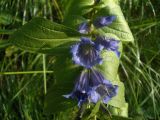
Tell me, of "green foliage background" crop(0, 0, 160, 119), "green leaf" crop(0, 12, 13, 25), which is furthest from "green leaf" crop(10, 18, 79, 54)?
"green leaf" crop(0, 12, 13, 25)

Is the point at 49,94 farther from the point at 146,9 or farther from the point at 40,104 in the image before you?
the point at 146,9

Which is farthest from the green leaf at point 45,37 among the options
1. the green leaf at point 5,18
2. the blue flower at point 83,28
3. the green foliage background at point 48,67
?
the green leaf at point 5,18

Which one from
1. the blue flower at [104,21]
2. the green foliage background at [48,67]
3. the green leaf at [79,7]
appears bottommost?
the green foliage background at [48,67]

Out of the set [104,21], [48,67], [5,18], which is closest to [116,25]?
[104,21]

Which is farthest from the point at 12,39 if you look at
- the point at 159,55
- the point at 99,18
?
the point at 159,55

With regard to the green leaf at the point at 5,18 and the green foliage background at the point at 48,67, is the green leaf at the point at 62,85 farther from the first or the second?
the green leaf at the point at 5,18

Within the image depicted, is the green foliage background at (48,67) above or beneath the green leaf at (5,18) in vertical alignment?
beneath

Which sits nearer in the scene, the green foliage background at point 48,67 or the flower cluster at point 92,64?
the flower cluster at point 92,64
